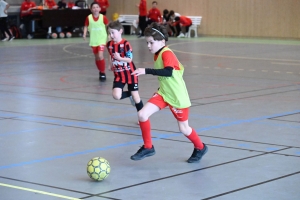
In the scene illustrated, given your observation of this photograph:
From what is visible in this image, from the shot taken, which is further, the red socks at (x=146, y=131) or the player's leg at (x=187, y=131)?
the red socks at (x=146, y=131)

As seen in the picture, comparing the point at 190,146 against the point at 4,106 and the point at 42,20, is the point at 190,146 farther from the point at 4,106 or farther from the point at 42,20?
the point at 42,20

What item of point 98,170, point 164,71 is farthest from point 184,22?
point 98,170

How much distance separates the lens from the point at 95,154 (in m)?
7.88

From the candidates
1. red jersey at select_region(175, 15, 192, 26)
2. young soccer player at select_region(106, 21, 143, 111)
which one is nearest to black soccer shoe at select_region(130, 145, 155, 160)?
young soccer player at select_region(106, 21, 143, 111)

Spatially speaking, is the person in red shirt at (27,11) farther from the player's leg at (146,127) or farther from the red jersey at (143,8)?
the player's leg at (146,127)

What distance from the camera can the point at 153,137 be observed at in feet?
29.3

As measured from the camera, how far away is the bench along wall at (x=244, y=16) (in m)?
32.0

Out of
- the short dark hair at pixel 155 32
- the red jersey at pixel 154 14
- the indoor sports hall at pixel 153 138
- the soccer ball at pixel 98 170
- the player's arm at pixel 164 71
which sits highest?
the short dark hair at pixel 155 32

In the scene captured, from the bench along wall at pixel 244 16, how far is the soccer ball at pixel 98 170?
1051 inches

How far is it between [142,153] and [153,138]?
1.32 meters

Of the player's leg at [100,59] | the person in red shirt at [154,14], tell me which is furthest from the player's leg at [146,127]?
the person in red shirt at [154,14]

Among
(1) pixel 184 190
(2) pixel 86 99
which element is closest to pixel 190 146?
(1) pixel 184 190

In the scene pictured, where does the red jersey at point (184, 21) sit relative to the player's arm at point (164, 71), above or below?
below

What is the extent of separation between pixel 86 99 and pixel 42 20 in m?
21.4
